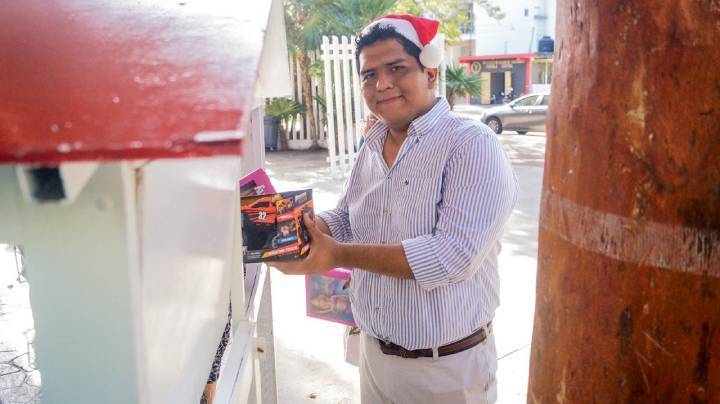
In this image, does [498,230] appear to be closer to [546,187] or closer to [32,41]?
[546,187]

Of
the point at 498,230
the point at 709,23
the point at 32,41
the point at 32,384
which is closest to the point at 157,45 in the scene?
the point at 32,41

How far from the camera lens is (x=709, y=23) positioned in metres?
0.76

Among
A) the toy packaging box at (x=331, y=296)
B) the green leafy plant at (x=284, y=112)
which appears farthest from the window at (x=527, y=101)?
the toy packaging box at (x=331, y=296)

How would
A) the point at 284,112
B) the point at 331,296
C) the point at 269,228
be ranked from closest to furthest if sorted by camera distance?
the point at 269,228 → the point at 331,296 → the point at 284,112

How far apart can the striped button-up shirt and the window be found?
14919 mm

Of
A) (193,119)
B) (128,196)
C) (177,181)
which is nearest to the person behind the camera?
(193,119)

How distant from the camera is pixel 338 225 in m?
2.29

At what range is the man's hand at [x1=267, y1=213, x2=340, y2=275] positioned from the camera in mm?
1794

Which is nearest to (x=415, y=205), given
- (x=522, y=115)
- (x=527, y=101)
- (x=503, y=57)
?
(x=522, y=115)

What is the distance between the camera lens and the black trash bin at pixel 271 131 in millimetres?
13273

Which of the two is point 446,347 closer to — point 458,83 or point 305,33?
point 305,33

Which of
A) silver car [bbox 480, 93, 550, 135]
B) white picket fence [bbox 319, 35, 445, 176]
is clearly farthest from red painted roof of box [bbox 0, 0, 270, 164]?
silver car [bbox 480, 93, 550, 135]

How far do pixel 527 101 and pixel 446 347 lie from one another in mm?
15310

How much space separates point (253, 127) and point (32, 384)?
1535 millimetres
